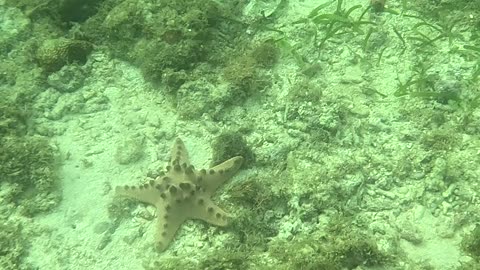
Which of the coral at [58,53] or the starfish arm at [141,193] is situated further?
the coral at [58,53]

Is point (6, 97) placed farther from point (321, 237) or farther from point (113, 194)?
point (321, 237)

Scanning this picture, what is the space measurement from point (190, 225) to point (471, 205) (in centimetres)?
235

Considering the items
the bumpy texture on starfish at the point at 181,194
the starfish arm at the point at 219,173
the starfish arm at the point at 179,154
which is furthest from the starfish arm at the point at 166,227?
the starfish arm at the point at 179,154

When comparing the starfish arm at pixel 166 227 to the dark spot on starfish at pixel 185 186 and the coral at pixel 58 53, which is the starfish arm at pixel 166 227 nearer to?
the dark spot on starfish at pixel 185 186

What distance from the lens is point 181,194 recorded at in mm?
3582

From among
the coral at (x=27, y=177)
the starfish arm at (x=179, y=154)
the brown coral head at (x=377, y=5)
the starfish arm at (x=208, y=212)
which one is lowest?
the coral at (x=27, y=177)

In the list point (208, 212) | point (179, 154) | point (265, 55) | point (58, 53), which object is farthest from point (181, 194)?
point (58, 53)

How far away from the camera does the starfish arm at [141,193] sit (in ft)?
12.3

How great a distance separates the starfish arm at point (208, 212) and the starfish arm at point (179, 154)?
439mm

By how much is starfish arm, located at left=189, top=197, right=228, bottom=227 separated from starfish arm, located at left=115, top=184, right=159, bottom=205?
1.24 feet

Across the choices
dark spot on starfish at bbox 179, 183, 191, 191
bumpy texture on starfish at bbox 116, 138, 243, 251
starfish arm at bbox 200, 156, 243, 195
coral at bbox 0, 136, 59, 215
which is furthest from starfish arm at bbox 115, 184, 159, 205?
coral at bbox 0, 136, 59, 215

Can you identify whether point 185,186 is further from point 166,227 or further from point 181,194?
point 166,227

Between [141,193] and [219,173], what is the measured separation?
0.71 metres

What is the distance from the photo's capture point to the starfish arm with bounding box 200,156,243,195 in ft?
12.3
